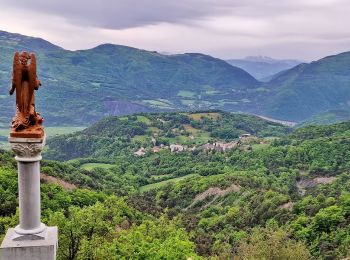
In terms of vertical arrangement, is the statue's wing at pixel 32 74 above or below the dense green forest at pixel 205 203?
above

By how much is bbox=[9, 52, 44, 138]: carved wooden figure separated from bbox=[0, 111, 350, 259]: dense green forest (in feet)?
38.6

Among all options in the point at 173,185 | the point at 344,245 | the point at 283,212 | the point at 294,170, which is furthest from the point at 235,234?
the point at 294,170

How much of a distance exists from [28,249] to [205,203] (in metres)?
83.8

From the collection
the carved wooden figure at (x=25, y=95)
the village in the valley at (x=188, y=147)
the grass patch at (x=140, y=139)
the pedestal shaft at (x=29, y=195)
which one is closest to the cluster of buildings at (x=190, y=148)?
the village in the valley at (x=188, y=147)

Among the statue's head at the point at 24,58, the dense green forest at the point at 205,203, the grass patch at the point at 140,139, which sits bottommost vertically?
the grass patch at the point at 140,139

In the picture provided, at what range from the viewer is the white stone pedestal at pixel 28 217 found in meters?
10.7

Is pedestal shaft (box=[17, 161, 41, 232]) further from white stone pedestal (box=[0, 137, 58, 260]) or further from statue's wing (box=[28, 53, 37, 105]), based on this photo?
statue's wing (box=[28, 53, 37, 105])

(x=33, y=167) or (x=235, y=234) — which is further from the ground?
(x=33, y=167)

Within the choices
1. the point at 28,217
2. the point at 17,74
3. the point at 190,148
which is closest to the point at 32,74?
the point at 17,74

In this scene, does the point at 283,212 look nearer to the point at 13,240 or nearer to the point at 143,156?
the point at 13,240

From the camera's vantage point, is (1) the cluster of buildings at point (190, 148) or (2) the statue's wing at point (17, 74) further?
(1) the cluster of buildings at point (190, 148)

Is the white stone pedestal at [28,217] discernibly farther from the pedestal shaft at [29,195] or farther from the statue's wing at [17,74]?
the statue's wing at [17,74]

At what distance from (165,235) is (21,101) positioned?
2162 cm

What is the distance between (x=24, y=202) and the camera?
11.0 meters
